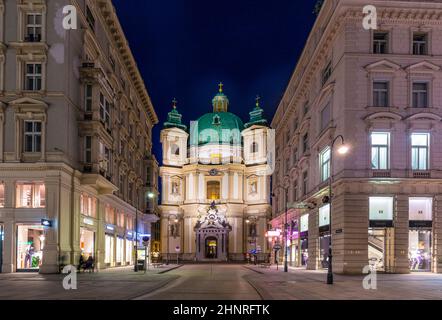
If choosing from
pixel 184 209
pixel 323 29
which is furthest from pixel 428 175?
pixel 184 209

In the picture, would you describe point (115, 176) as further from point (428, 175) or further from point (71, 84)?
point (428, 175)

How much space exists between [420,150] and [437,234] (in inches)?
260

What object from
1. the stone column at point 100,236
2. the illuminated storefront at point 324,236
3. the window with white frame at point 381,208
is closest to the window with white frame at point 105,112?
the stone column at point 100,236

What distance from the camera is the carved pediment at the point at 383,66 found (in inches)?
1794

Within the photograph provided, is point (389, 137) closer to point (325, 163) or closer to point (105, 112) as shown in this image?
point (325, 163)

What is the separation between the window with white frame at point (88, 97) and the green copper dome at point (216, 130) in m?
71.7

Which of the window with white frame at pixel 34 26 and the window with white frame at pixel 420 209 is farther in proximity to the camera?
the window with white frame at pixel 420 209

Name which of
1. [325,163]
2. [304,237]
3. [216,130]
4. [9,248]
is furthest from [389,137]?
[216,130]

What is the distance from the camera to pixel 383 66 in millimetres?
45750

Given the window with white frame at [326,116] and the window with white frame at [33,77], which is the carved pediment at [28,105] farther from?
the window with white frame at [326,116]

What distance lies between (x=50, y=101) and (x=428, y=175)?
29.1 metres

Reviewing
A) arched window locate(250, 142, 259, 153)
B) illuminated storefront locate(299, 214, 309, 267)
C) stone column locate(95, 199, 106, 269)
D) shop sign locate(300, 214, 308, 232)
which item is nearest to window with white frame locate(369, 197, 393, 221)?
illuminated storefront locate(299, 214, 309, 267)

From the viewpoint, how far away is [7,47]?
42656 millimetres

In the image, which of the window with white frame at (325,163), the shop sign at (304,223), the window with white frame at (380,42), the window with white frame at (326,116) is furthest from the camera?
the shop sign at (304,223)
